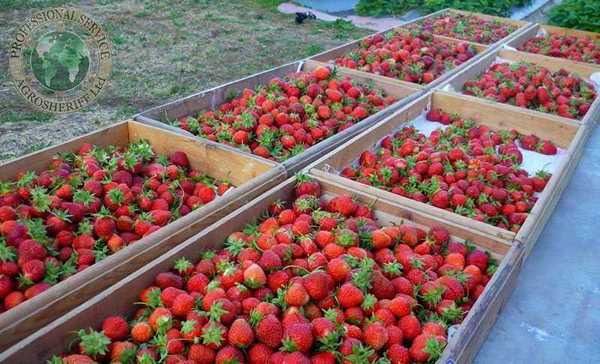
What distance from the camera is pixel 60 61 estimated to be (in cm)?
574

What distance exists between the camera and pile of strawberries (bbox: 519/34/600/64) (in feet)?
16.3

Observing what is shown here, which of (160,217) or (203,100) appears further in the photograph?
(203,100)

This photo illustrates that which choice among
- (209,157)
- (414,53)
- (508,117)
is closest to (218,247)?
(209,157)

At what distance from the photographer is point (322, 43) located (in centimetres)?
A: 727

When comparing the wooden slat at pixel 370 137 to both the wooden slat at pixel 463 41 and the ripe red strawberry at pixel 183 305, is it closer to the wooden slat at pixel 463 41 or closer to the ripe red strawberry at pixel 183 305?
the ripe red strawberry at pixel 183 305

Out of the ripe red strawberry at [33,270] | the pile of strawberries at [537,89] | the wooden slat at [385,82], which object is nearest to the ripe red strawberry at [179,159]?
the ripe red strawberry at [33,270]

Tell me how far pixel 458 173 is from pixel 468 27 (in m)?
3.65

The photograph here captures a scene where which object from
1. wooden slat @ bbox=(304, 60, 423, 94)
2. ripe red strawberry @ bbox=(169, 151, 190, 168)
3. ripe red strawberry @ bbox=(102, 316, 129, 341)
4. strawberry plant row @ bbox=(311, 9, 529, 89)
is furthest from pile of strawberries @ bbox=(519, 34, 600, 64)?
ripe red strawberry @ bbox=(102, 316, 129, 341)

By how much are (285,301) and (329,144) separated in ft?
4.42

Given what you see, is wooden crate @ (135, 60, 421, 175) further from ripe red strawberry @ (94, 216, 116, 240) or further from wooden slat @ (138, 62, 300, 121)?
ripe red strawberry @ (94, 216, 116, 240)

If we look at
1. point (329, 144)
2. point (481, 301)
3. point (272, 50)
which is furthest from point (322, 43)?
point (481, 301)

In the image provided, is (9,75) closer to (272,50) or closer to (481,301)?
(272,50)

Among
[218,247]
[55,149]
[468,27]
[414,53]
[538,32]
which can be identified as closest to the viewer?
[218,247]

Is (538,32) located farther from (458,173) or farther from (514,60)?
(458,173)
